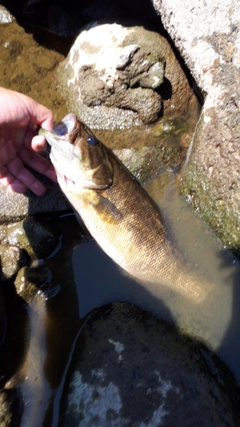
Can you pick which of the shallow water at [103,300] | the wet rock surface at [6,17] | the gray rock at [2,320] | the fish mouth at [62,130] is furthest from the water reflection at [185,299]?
the wet rock surface at [6,17]

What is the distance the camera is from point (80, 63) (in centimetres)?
423

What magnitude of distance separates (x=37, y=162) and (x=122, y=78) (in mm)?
1329

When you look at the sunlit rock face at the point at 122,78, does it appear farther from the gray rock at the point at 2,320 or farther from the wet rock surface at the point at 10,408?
the wet rock surface at the point at 10,408

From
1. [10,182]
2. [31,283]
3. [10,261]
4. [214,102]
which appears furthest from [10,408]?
[214,102]

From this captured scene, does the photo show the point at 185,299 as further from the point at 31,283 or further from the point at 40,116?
the point at 40,116

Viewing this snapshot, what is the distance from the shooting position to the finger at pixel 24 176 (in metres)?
3.50

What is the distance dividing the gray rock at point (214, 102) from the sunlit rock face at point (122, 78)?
1.26ft

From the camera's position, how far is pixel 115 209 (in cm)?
322

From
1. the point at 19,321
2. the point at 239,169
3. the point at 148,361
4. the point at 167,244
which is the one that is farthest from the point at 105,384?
the point at 239,169

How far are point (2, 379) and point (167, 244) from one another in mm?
1863

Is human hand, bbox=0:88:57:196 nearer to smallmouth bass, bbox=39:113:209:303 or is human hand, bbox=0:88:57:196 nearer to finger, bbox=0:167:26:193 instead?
finger, bbox=0:167:26:193

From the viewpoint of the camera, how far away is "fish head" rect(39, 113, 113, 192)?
2877mm

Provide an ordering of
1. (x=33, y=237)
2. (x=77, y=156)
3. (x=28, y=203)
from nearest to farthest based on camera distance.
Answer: (x=77, y=156)
(x=33, y=237)
(x=28, y=203)

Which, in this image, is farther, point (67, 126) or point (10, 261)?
point (10, 261)
